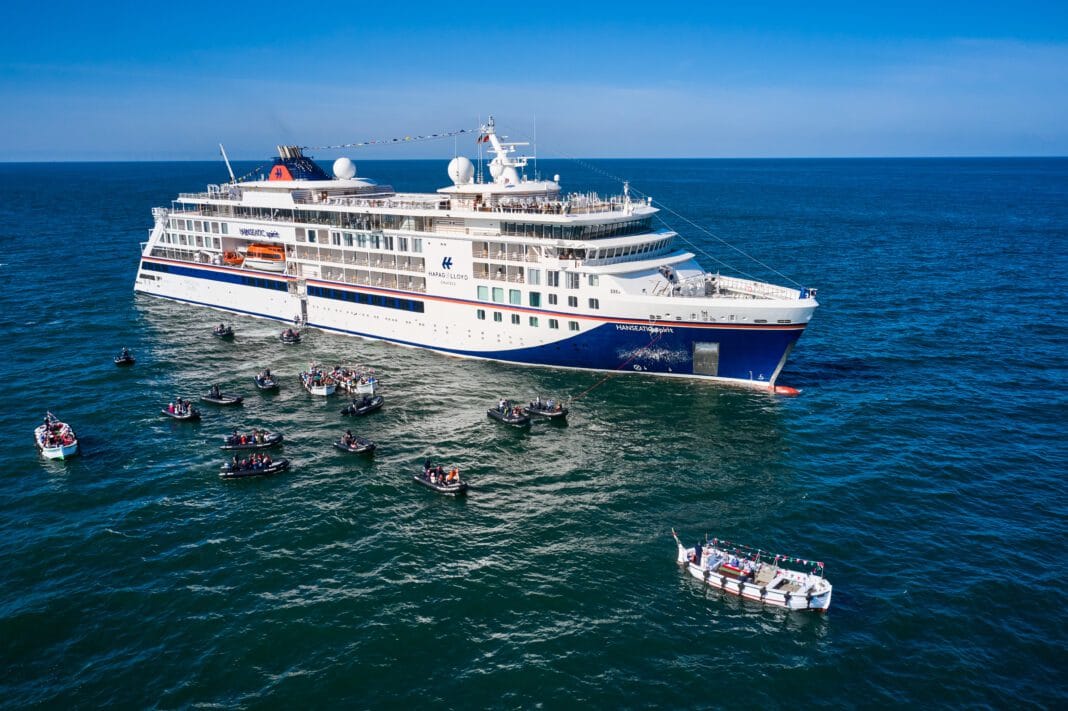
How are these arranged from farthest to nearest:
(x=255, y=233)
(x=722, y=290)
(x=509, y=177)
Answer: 1. (x=255, y=233)
2. (x=509, y=177)
3. (x=722, y=290)

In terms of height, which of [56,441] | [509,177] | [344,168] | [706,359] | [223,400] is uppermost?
[344,168]

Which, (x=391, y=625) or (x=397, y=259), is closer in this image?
(x=391, y=625)

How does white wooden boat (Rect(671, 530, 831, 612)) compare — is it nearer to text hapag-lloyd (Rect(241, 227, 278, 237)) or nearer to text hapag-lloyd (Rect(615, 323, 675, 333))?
text hapag-lloyd (Rect(615, 323, 675, 333))

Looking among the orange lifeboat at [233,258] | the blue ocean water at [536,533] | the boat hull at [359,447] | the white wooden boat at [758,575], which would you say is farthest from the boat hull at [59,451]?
the white wooden boat at [758,575]

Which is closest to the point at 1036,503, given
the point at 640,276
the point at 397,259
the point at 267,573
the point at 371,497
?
the point at 640,276

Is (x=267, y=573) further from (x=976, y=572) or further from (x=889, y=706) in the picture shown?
(x=976, y=572)

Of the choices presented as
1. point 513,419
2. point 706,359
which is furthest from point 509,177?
point 513,419

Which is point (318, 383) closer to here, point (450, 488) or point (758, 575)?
point (450, 488)
